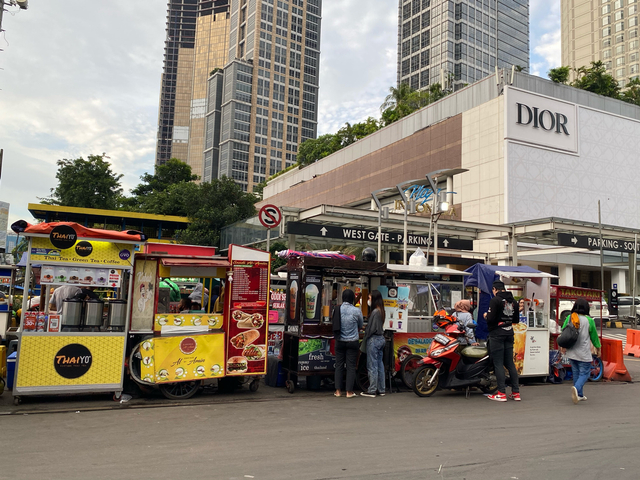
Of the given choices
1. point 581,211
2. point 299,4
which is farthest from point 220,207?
point 299,4

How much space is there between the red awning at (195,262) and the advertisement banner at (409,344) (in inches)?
145

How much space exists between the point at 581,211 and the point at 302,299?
37.5m

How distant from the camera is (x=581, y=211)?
133 feet

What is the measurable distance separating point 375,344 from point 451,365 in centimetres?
145

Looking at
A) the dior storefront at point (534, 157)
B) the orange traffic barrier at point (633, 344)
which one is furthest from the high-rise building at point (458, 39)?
the orange traffic barrier at point (633, 344)

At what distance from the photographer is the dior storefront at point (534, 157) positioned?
3816cm

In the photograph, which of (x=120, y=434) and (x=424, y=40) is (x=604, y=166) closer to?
(x=120, y=434)

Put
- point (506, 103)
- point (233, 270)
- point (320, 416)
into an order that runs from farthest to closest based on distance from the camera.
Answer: point (506, 103), point (233, 270), point (320, 416)

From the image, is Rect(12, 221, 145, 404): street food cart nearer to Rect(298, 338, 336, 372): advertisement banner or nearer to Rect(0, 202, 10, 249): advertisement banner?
Rect(298, 338, 336, 372): advertisement banner

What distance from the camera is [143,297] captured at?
8680mm

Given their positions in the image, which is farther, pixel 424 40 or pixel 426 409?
pixel 424 40

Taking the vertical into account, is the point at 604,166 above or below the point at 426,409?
above

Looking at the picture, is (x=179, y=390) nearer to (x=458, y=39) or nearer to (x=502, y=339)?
(x=502, y=339)

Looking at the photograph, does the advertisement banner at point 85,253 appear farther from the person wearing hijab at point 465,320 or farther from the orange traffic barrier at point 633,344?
the orange traffic barrier at point 633,344
